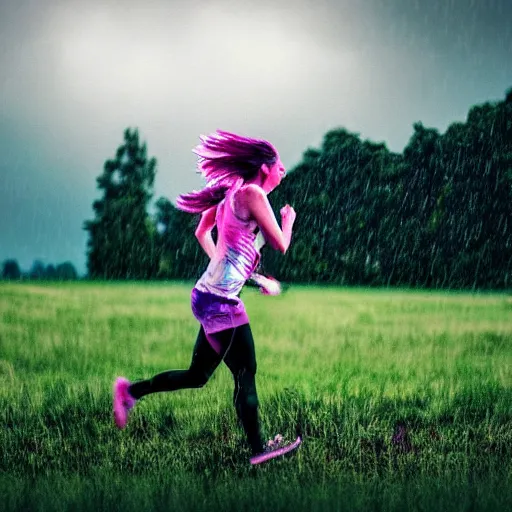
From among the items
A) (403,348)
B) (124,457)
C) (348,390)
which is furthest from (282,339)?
(124,457)

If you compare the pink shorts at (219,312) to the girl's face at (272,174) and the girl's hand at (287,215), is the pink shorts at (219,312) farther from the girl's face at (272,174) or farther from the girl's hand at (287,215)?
the girl's face at (272,174)

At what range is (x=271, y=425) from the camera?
439 centimetres

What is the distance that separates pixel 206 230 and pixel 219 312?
18.6 inches

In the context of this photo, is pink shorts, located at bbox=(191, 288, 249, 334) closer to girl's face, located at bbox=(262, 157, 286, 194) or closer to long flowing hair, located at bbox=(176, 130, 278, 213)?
long flowing hair, located at bbox=(176, 130, 278, 213)

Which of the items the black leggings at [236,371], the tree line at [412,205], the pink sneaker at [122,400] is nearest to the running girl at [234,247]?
the black leggings at [236,371]

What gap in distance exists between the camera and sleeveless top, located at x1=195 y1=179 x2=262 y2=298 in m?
3.54

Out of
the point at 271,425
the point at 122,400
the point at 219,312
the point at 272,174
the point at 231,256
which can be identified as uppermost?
the point at 272,174

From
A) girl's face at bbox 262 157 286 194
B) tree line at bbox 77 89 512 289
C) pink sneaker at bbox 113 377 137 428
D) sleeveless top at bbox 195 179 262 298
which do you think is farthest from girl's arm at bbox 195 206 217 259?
tree line at bbox 77 89 512 289

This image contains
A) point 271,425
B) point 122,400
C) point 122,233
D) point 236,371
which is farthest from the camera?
point 122,233

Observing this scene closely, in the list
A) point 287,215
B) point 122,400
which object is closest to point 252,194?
point 287,215

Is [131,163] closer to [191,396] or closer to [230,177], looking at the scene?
[191,396]

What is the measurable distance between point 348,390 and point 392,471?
1.16 m

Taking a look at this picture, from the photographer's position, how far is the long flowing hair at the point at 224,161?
11.9 ft

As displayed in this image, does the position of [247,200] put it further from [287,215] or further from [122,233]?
[122,233]
